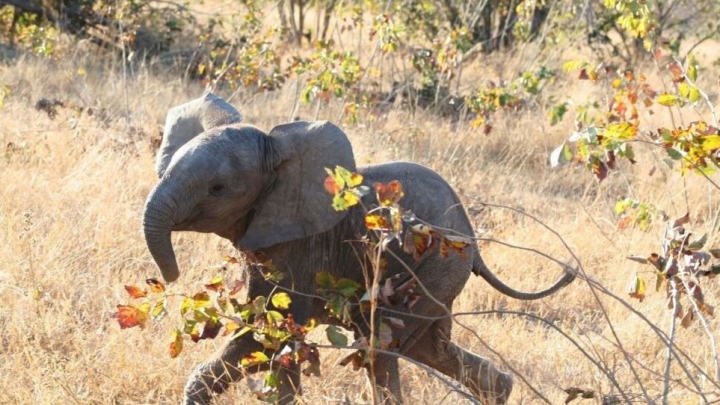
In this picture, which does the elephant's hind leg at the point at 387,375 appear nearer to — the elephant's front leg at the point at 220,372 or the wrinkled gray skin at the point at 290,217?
the wrinkled gray skin at the point at 290,217

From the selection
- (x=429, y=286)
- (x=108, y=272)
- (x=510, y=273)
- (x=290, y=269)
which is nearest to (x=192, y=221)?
(x=290, y=269)

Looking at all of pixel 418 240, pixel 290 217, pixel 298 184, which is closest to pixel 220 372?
pixel 290 217

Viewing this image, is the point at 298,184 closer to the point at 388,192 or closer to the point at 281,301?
the point at 281,301

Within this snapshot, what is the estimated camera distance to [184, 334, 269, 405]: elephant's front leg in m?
4.43

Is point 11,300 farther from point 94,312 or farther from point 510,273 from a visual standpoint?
point 510,273

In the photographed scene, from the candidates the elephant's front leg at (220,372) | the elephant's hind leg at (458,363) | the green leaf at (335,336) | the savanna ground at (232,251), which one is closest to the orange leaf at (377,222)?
the green leaf at (335,336)

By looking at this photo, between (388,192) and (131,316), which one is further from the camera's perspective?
(131,316)

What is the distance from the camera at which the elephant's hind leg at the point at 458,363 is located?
15.6 ft

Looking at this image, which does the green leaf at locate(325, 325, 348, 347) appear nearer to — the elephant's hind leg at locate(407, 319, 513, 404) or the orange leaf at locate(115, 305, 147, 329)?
the orange leaf at locate(115, 305, 147, 329)

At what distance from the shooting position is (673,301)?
4.14 metres

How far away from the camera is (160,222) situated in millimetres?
3902

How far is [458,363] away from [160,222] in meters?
1.52

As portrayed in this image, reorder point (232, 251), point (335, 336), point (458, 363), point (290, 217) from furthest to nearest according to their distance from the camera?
point (232, 251)
point (458, 363)
point (290, 217)
point (335, 336)

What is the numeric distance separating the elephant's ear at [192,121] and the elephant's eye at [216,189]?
1.34ft
